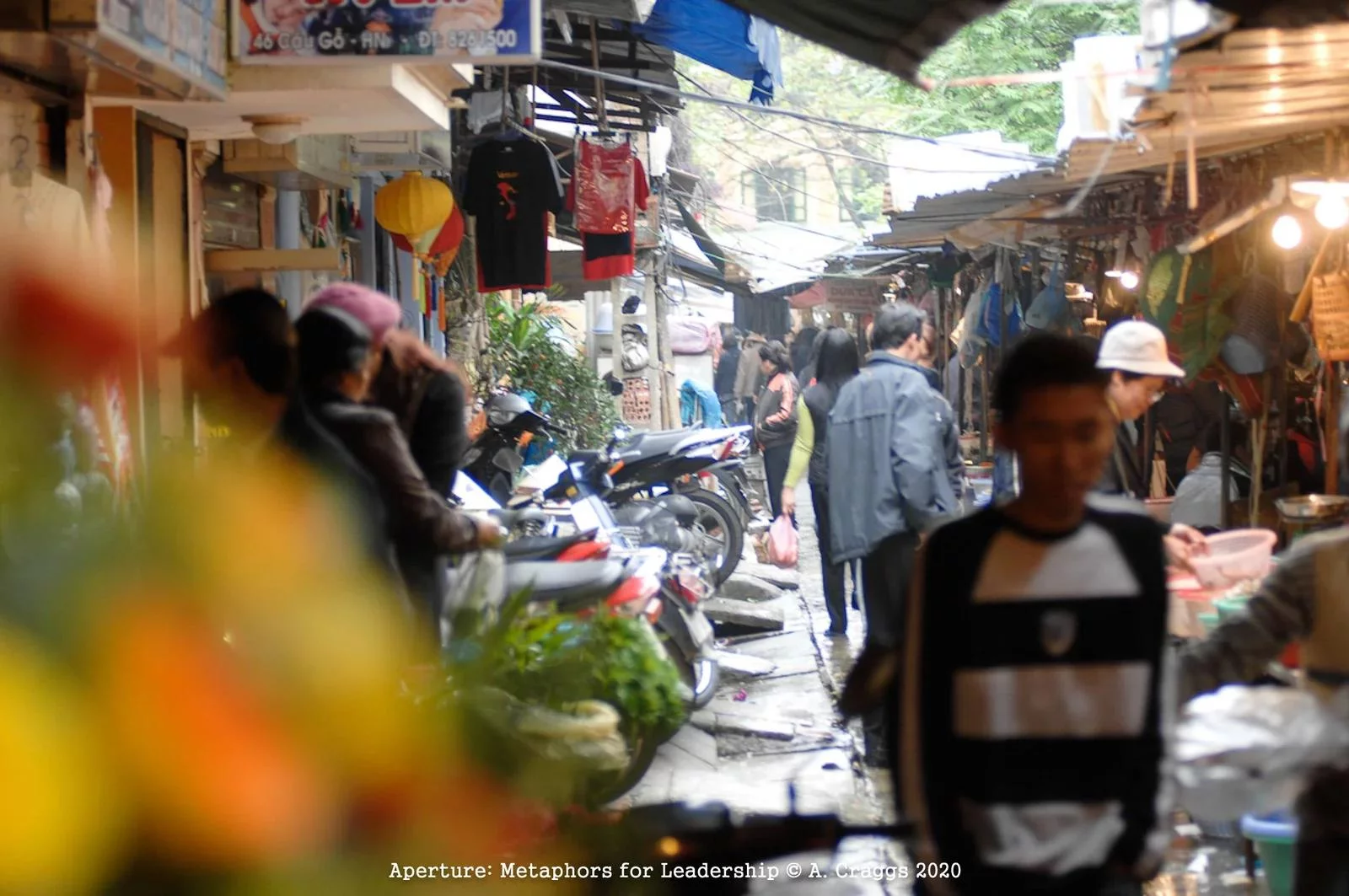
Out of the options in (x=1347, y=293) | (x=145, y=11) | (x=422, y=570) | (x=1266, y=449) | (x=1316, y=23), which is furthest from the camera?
(x=1266, y=449)

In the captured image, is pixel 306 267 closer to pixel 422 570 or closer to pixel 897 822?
pixel 422 570

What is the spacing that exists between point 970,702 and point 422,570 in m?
1.99

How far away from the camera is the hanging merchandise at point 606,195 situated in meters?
14.0

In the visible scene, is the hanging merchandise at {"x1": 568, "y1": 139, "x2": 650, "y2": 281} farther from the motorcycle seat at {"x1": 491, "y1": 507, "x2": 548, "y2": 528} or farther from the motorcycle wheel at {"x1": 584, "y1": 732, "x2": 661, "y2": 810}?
the motorcycle wheel at {"x1": 584, "y1": 732, "x2": 661, "y2": 810}

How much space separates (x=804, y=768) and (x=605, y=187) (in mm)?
8886

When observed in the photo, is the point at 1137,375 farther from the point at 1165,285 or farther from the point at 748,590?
the point at 748,590

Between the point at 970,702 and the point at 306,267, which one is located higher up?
the point at 306,267

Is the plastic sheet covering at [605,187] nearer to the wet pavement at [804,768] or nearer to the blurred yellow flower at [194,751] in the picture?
the wet pavement at [804,768]

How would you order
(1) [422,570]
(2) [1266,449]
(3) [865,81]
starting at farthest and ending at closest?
(3) [865,81], (2) [1266,449], (1) [422,570]

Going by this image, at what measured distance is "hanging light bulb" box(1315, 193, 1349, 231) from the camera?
25.1 feet

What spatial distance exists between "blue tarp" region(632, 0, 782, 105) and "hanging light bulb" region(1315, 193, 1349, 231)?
444cm

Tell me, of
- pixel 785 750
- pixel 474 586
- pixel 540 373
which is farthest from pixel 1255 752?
pixel 540 373

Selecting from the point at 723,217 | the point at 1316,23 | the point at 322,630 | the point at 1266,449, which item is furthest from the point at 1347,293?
the point at 723,217

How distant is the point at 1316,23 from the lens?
4.10 meters
